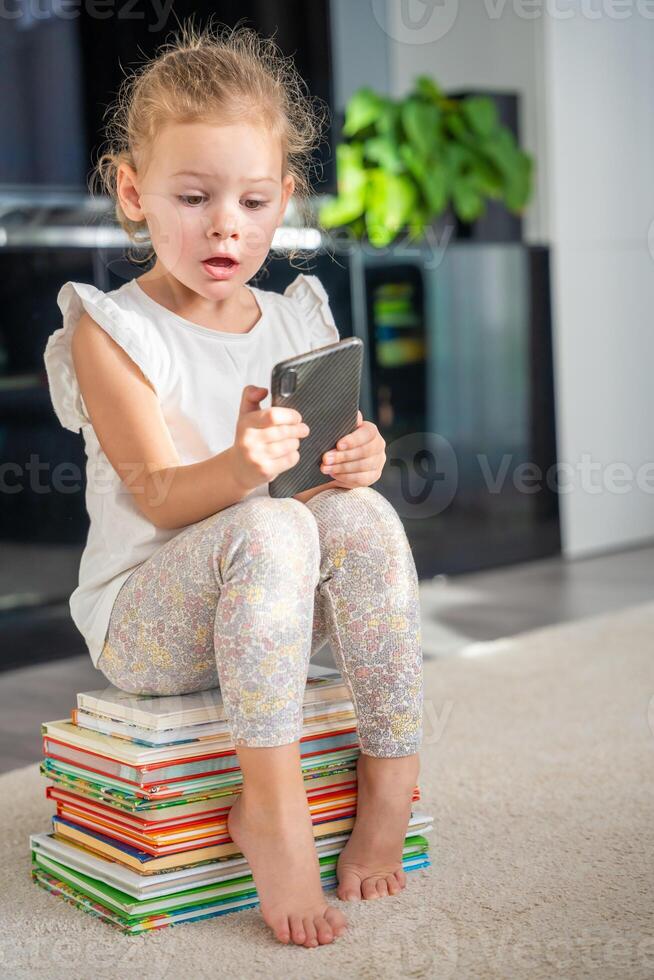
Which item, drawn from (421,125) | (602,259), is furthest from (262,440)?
(602,259)

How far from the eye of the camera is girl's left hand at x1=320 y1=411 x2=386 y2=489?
1181mm

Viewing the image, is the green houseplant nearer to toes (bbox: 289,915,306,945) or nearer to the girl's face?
the girl's face

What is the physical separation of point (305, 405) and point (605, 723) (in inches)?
35.0

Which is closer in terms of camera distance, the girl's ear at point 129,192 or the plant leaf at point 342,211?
the girl's ear at point 129,192

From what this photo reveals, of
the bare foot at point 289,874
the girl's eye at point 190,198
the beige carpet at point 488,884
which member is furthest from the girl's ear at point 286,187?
the beige carpet at point 488,884

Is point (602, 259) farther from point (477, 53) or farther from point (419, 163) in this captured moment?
point (477, 53)

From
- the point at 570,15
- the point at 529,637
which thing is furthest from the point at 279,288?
the point at 570,15

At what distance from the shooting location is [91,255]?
8.23ft

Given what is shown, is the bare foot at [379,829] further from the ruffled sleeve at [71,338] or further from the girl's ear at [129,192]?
the girl's ear at [129,192]

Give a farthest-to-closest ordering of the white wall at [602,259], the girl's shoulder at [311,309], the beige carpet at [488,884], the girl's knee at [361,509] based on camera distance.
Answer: the white wall at [602,259] < the girl's shoulder at [311,309] < the girl's knee at [361,509] < the beige carpet at [488,884]

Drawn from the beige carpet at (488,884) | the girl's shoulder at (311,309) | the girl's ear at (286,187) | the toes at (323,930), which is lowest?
the beige carpet at (488,884)

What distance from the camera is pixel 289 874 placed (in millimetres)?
1091

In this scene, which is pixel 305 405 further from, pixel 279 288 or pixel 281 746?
pixel 279 288

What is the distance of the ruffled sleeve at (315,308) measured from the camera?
4.55 feet
